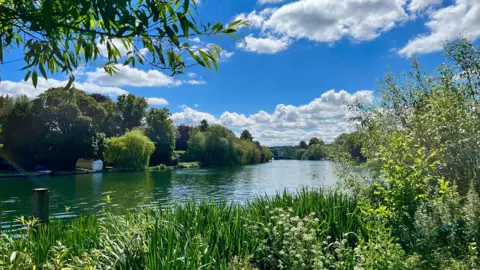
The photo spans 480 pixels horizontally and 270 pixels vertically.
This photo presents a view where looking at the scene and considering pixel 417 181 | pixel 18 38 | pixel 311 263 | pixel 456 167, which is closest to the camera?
pixel 18 38

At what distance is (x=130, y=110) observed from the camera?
62.4 m

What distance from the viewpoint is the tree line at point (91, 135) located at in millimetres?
37125

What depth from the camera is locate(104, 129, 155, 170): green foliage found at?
4559cm

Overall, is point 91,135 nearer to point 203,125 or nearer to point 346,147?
point 346,147

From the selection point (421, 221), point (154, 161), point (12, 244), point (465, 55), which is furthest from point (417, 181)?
point (154, 161)

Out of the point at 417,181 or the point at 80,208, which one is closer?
the point at 417,181

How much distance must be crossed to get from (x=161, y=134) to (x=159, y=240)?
57308mm

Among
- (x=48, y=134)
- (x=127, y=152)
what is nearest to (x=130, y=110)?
(x=127, y=152)

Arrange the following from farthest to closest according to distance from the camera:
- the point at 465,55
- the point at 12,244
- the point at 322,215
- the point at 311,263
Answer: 1. the point at 465,55
2. the point at 322,215
3. the point at 12,244
4. the point at 311,263

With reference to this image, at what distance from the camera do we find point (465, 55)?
5125 mm

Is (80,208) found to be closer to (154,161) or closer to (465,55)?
(465,55)

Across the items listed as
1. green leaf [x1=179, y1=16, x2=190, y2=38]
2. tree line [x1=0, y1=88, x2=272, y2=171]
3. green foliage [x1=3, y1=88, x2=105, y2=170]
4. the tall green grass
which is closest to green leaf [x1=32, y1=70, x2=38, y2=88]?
green leaf [x1=179, y1=16, x2=190, y2=38]

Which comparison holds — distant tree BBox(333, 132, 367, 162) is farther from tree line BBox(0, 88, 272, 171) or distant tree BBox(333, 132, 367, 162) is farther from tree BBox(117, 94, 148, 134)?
tree BBox(117, 94, 148, 134)

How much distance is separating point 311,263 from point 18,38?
9.21 ft
